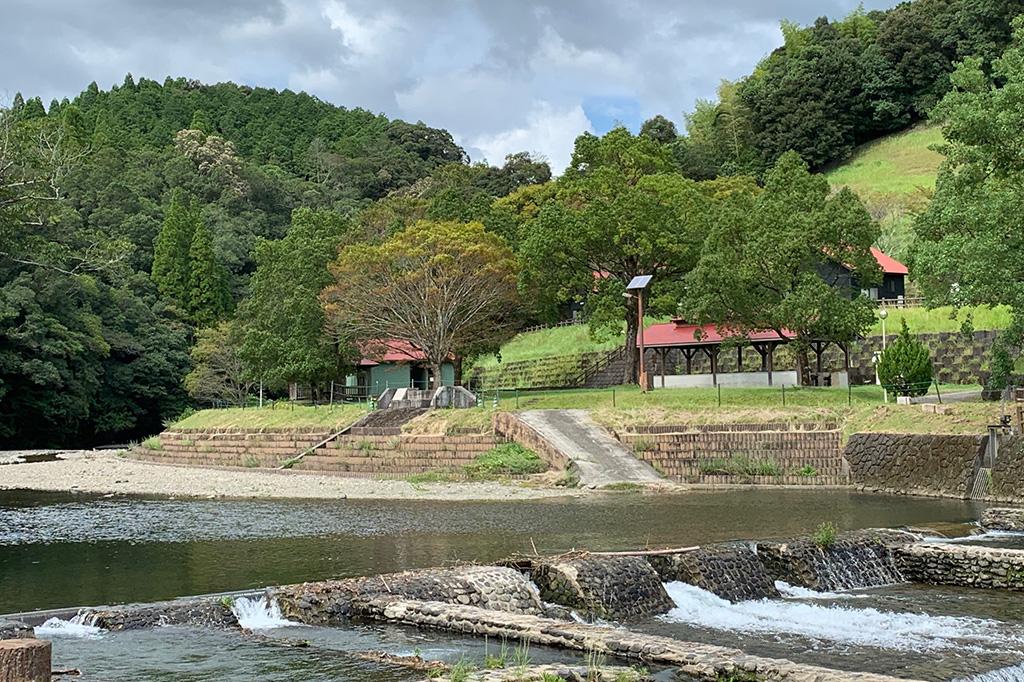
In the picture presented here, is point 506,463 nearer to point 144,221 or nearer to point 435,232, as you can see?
point 435,232

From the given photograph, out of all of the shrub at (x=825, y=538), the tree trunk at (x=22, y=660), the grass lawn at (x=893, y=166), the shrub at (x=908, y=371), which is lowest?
the shrub at (x=825, y=538)

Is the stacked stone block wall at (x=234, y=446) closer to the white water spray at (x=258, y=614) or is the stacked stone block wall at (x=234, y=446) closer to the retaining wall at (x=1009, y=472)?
the retaining wall at (x=1009, y=472)

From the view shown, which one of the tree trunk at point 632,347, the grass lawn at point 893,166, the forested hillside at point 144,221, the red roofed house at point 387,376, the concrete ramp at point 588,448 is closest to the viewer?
the concrete ramp at point 588,448

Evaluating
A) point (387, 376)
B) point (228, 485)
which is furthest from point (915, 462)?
point (387, 376)

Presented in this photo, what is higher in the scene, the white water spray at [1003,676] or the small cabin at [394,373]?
the small cabin at [394,373]

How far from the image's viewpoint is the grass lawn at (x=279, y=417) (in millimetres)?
45438

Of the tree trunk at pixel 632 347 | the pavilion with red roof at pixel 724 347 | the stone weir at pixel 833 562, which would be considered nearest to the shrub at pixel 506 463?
the pavilion with red roof at pixel 724 347

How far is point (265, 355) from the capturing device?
53.6 metres

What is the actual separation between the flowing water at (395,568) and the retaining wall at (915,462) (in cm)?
144

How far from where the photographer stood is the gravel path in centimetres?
3288

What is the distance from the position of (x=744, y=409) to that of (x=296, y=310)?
2499 cm

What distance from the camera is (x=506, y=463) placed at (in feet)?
121

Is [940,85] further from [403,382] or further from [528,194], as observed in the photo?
[403,382]

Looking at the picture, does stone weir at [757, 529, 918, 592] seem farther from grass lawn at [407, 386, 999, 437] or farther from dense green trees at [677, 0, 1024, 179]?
dense green trees at [677, 0, 1024, 179]
